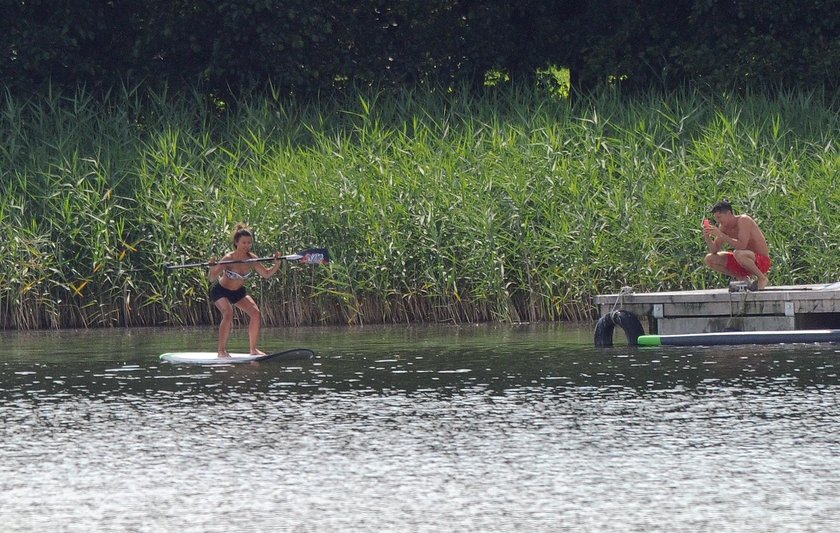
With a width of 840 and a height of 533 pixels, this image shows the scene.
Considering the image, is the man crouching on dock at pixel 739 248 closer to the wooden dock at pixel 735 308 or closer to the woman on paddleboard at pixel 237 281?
the wooden dock at pixel 735 308

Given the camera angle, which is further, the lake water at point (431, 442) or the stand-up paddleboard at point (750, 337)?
the stand-up paddleboard at point (750, 337)

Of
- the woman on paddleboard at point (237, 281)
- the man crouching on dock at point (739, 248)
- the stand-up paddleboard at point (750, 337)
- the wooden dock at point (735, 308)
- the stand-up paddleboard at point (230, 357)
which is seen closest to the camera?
the stand-up paddleboard at point (230, 357)

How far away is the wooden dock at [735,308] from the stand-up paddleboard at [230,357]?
3.70 meters

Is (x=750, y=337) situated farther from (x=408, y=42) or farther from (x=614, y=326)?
(x=408, y=42)

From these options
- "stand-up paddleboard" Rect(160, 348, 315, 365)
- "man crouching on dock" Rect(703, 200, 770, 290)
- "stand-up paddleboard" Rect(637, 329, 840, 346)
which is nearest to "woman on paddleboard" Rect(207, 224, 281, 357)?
"stand-up paddleboard" Rect(160, 348, 315, 365)

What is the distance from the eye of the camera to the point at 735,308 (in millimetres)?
16422

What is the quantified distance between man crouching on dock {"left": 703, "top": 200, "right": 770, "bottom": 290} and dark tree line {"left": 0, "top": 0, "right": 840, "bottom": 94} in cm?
1078

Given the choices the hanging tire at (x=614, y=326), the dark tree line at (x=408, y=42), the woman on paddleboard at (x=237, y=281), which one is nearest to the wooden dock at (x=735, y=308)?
the hanging tire at (x=614, y=326)

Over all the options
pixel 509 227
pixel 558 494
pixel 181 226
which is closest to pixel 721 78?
pixel 509 227

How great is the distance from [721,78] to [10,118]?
12.1 m

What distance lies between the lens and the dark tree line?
2800 centimetres

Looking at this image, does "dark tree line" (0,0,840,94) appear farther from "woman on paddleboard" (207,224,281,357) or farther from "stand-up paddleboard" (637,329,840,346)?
"woman on paddleboard" (207,224,281,357)

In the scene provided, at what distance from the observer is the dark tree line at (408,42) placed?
2800cm

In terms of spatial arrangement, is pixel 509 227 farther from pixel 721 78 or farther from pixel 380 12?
pixel 380 12
